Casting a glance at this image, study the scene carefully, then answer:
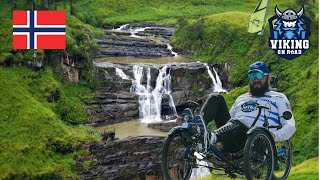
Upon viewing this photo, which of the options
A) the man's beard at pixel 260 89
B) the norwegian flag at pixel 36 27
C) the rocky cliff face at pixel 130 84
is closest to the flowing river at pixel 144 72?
the rocky cliff face at pixel 130 84

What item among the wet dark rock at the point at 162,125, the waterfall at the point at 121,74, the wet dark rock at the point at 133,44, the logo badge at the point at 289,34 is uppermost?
the logo badge at the point at 289,34

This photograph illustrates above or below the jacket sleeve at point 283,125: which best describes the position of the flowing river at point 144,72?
below

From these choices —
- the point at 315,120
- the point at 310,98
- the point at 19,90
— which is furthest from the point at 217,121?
the point at 19,90

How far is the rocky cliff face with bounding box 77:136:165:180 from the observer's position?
19.9 meters

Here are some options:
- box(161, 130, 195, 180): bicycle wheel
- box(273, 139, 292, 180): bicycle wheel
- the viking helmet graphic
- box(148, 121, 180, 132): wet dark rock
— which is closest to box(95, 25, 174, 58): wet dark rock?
box(148, 121, 180, 132): wet dark rock

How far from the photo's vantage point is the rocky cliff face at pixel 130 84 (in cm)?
2494

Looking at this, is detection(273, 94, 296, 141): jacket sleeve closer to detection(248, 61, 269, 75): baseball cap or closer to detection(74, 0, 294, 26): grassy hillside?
detection(248, 61, 269, 75): baseball cap

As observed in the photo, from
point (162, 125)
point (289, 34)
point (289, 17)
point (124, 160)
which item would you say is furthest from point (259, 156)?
point (162, 125)

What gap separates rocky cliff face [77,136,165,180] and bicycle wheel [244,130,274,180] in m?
14.9

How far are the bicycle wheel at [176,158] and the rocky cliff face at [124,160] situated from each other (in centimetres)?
1482

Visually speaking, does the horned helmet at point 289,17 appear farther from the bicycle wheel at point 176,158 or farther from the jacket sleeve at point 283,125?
the bicycle wheel at point 176,158

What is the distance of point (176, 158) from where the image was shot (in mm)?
4875

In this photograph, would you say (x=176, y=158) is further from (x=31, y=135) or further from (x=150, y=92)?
(x=150, y=92)

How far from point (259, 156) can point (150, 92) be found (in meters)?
21.2
